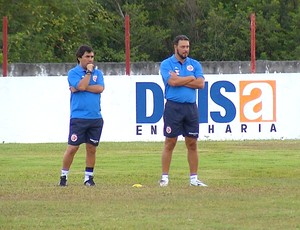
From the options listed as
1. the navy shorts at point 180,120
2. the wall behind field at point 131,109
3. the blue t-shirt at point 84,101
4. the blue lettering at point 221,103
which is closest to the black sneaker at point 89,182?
the blue t-shirt at point 84,101

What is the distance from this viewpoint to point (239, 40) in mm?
42031

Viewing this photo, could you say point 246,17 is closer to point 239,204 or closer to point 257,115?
point 257,115

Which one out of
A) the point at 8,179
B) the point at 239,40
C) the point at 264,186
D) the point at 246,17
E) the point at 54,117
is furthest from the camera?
the point at 246,17

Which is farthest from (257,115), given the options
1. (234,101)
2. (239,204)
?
(239,204)

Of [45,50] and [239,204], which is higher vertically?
[45,50]

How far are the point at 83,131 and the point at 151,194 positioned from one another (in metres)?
1.82

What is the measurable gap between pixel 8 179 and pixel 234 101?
34.4ft

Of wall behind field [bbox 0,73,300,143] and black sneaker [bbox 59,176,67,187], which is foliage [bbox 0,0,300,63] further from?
black sneaker [bbox 59,176,67,187]

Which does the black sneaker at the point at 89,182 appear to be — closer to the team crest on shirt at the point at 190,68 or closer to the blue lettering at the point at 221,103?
the team crest on shirt at the point at 190,68

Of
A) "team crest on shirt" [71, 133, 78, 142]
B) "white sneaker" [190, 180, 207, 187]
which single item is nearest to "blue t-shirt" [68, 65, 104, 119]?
"team crest on shirt" [71, 133, 78, 142]

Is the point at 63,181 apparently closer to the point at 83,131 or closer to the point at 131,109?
the point at 83,131

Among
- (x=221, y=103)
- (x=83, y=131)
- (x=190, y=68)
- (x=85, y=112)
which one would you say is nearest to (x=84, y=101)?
(x=85, y=112)

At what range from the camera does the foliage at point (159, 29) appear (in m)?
42.3

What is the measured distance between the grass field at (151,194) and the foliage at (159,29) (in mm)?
19487
